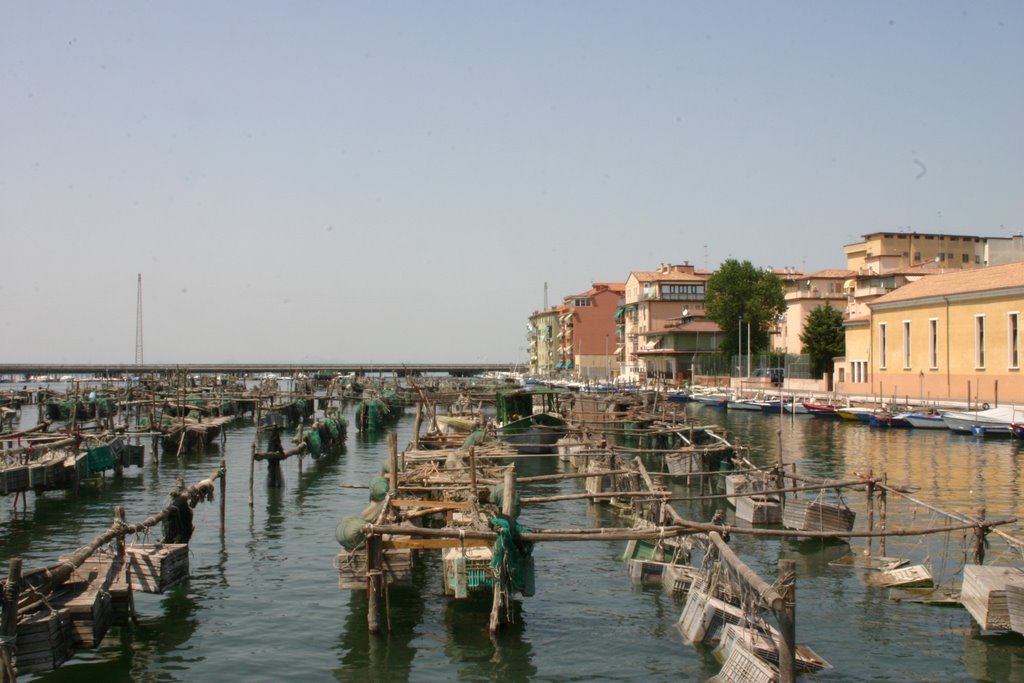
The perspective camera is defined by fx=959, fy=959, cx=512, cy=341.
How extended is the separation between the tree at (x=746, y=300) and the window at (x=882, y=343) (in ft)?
81.9

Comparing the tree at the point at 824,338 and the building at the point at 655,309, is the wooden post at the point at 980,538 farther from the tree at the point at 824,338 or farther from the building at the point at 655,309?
the building at the point at 655,309

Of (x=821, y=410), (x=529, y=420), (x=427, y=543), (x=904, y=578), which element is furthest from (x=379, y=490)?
(x=821, y=410)

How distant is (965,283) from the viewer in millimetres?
62500

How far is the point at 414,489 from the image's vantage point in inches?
850

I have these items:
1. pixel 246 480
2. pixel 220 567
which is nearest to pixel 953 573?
pixel 220 567

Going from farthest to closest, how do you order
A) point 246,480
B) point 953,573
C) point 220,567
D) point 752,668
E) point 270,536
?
point 246,480 < point 270,536 < point 220,567 < point 953,573 < point 752,668

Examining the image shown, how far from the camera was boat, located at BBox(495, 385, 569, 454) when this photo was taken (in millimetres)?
45969

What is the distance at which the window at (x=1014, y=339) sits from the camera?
56875mm

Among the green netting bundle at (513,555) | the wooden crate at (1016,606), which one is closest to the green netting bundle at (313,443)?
the green netting bundle at (513,555)

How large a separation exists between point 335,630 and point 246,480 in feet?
72.4

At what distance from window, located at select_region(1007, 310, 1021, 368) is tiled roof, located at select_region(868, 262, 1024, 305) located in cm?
193

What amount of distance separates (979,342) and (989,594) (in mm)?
48957

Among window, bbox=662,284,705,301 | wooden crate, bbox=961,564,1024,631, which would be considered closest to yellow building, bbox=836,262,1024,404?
window, bbox=662,284,705,301

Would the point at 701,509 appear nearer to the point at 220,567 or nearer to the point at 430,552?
the point at 430,552
